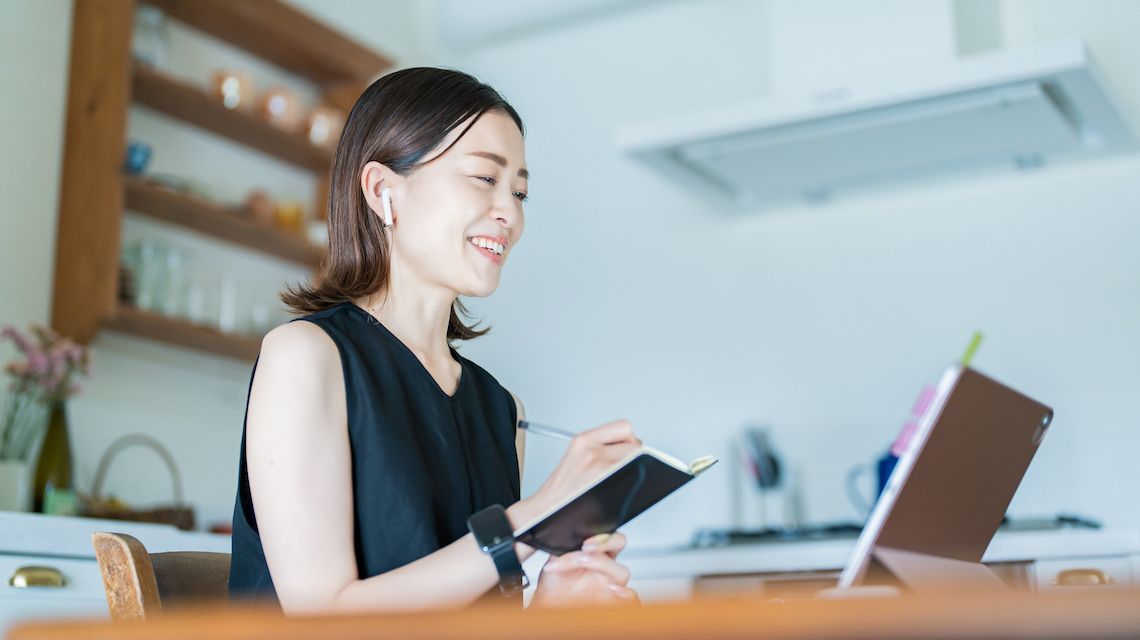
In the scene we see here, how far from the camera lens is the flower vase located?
262cm

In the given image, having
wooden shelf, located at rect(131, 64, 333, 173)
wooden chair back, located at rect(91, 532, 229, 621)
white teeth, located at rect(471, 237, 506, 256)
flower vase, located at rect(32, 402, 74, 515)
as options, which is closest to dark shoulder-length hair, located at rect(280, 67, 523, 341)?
white teeth, located at rect(471, 237, 506, 256)

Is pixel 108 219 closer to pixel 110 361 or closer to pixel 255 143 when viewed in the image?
pixel 110 361

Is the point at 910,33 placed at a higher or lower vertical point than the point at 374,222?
higher

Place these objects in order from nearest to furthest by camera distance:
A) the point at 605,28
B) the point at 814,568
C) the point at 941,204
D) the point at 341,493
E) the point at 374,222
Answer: the point at 341,493 < the point at 374,222 < the point at 814,568 < the point at 941,204 < the point at 605,28

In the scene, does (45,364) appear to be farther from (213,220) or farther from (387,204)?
(387,204)

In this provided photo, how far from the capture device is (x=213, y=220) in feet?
10.2

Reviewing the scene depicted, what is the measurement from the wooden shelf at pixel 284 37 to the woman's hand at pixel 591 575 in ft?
7.97

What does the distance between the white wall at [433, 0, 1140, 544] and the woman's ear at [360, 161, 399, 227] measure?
2184 mm

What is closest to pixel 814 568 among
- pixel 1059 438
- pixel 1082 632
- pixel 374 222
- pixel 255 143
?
pixel 1059 438

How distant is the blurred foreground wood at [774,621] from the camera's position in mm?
473

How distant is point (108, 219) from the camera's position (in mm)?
2805

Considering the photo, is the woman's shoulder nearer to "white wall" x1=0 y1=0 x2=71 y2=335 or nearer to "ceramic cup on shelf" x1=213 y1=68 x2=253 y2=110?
"white wall" x1=0 y1=0 x2=71 y2=335

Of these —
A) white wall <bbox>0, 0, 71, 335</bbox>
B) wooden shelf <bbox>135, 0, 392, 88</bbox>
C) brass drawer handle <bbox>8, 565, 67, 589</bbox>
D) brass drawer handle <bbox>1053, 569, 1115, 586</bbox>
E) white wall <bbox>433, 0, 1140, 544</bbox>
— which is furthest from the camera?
wooden shelf <bbox>135, 0, 392, 88</bbox>

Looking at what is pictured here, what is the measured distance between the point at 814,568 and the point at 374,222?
1.62 m
